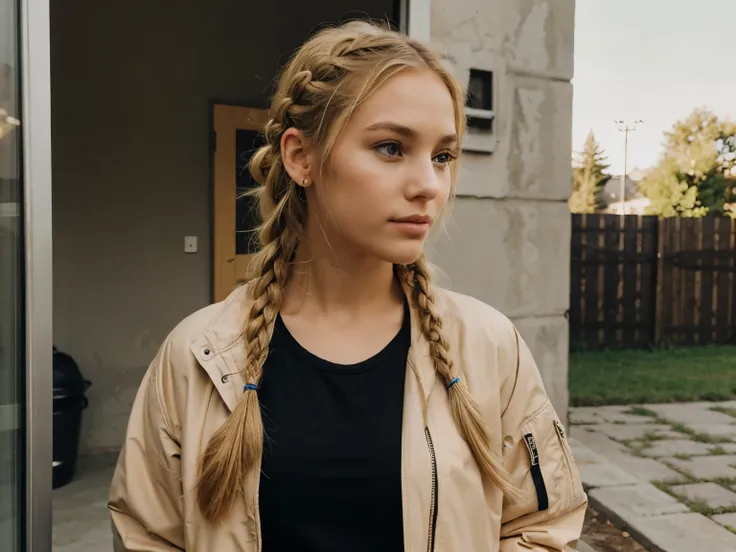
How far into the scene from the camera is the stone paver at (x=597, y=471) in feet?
13.0

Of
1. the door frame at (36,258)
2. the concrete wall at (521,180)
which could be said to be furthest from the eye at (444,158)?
the concrete wall at (521,180)

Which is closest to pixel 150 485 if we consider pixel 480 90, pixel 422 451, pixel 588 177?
pixel 422 451

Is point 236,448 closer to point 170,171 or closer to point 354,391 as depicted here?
point 354,391

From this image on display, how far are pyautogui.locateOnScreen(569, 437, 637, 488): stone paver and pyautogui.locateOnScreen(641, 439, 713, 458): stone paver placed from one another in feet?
1.52

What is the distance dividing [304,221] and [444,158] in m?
0.33

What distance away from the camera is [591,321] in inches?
356

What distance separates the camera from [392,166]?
3.81 ft

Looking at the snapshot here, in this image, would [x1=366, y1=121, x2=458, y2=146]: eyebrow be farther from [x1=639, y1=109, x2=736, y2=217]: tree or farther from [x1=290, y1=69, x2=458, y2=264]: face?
[x1=639, y1=109, x2=736, y2=217]: tree

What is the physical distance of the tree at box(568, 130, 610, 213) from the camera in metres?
31.8

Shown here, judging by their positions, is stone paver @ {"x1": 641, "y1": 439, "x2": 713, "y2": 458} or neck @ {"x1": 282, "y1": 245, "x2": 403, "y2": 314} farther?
stone paver @ {"x1": 641, "y1": 439, "x2": 713, "y2": 458}

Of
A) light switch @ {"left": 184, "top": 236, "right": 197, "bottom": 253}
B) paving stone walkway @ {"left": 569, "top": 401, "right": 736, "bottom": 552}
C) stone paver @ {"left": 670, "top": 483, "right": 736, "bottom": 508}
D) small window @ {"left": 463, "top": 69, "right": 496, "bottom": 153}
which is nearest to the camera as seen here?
paving stone walkway @ {"left": 569, "top": 401, "right": 736, "bottom": 552}

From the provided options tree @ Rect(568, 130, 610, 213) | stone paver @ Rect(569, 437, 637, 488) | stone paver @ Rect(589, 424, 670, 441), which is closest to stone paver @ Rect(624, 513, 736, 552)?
stone paver @ Rect(569, 437, 637, 488)

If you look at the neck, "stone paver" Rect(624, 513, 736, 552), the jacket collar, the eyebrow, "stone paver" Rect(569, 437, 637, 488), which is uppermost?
the eyebrow

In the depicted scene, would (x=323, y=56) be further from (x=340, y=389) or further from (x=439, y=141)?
(x=340, y=389)
